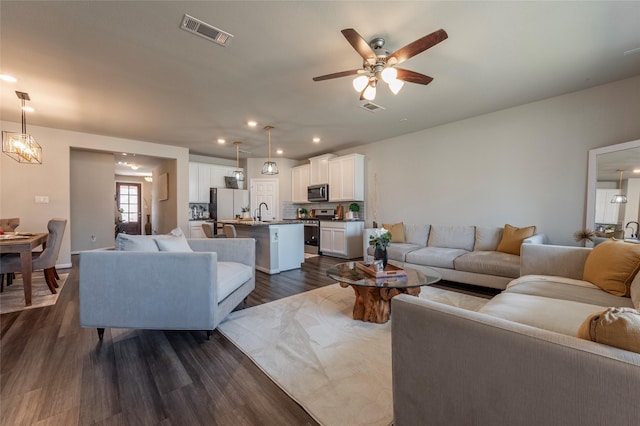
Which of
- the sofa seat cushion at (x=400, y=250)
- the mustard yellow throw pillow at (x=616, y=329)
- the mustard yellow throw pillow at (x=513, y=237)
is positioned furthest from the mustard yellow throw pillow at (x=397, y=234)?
the mustard yellow throw pillow at (x=616, y=329)

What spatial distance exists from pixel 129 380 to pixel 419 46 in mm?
3053

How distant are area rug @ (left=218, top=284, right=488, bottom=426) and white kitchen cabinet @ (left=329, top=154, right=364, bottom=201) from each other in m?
3.25

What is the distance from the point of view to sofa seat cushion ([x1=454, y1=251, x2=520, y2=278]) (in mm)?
3158

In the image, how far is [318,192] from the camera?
662cm

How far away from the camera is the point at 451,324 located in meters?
0.96

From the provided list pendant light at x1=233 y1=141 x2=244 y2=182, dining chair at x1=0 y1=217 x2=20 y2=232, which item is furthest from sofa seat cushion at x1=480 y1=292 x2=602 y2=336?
dining chair at x1=0 y1=217 x2=20 y2=232

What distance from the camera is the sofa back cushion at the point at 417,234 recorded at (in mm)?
4703

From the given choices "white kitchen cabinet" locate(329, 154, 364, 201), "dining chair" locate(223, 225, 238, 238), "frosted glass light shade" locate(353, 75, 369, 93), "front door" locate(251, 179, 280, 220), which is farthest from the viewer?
"front door" locate(251, 179, 280, 220)

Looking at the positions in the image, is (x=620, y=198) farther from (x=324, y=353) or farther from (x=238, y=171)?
(x=238, y=171)

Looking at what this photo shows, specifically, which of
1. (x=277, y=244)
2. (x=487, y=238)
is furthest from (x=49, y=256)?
(x=487, y=238)

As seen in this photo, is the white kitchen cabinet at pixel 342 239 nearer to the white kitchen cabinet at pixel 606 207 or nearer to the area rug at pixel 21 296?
the white kitchen cabinet at pixel 606 207

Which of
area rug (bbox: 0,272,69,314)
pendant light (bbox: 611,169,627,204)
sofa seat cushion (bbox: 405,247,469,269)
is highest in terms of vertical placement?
pendant light (bbox: 611,169,627,204)

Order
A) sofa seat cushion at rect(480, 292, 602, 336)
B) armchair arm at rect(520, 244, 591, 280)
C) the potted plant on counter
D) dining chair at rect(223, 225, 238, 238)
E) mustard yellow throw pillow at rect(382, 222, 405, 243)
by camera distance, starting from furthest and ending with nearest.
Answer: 1. the potted plant on counter
2. mustard yellow throw pillow at rect(382, 222, 405, 243)
3. dining chair at rect(223, 225, 238, 238)
4. armchair arm at rect(520, 244, 591, 280)
5. sofa seat cushion at rect(480, 292, 602, 336)

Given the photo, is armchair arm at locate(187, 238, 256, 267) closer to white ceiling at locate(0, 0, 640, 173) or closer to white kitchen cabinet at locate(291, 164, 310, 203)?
white ceiling at locate(0, 0, 640, 173)
